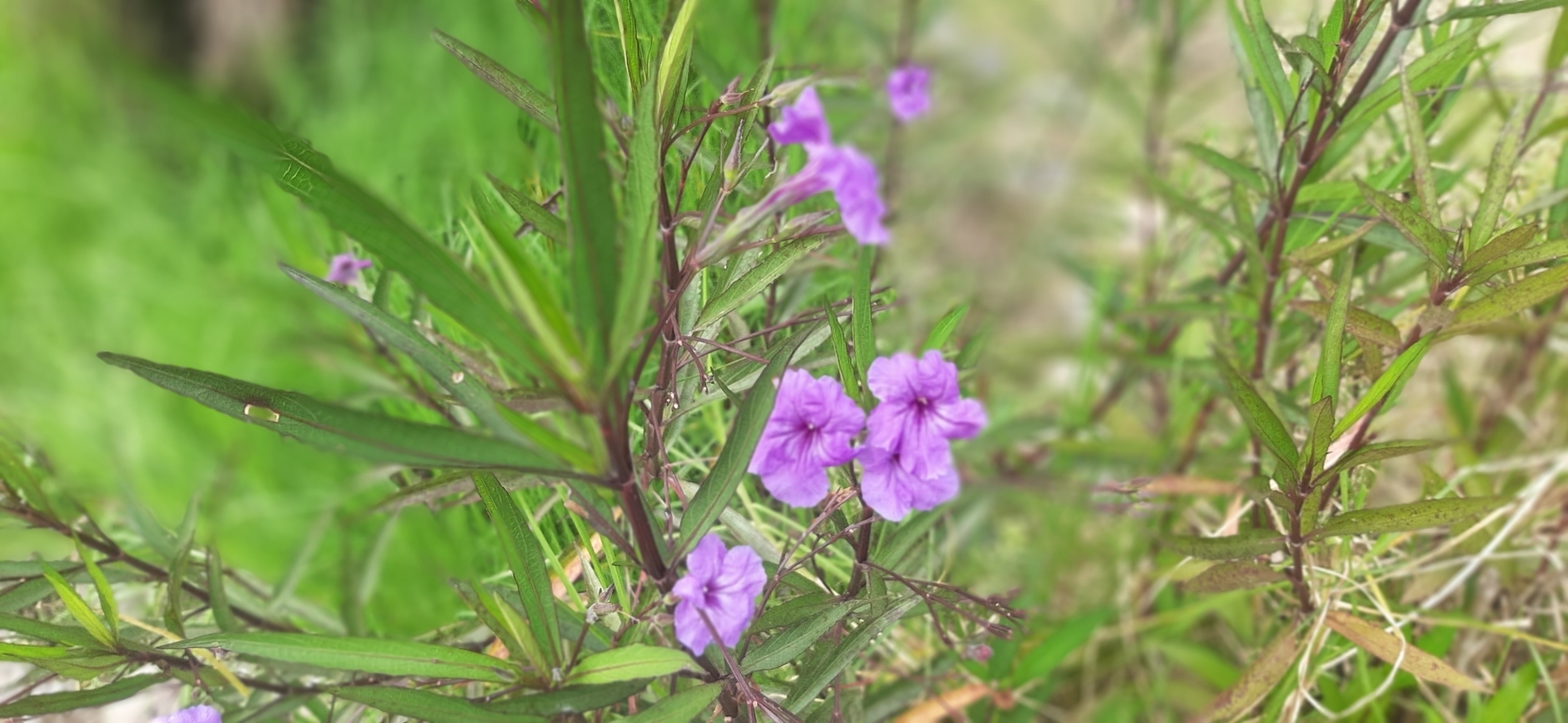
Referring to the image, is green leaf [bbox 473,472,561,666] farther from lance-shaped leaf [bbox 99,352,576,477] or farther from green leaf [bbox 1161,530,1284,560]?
green leaf [bbox 1161,530,1284,560]

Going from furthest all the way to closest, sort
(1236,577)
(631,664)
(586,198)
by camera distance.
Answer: (1236,577), (631,664), (586,198)

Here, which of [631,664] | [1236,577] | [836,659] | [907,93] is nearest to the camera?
[631,664]

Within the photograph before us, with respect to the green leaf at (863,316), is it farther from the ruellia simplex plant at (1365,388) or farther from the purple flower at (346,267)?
the purple flower at (346,267)

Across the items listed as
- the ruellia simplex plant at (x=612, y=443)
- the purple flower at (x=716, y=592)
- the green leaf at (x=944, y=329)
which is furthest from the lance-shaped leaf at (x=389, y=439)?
the green leaf at (x=944, y=329)

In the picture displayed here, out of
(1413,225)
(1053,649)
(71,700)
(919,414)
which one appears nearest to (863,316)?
(919,414)

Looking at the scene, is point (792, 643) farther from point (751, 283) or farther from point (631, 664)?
point (751, 283)

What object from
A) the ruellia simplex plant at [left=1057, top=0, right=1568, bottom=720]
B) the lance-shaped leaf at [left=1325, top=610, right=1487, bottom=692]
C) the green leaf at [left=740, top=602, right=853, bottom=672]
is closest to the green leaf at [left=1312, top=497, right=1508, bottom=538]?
the ruellia simplex plant at [left=1057, top=0, right=1568, bottom=720]
